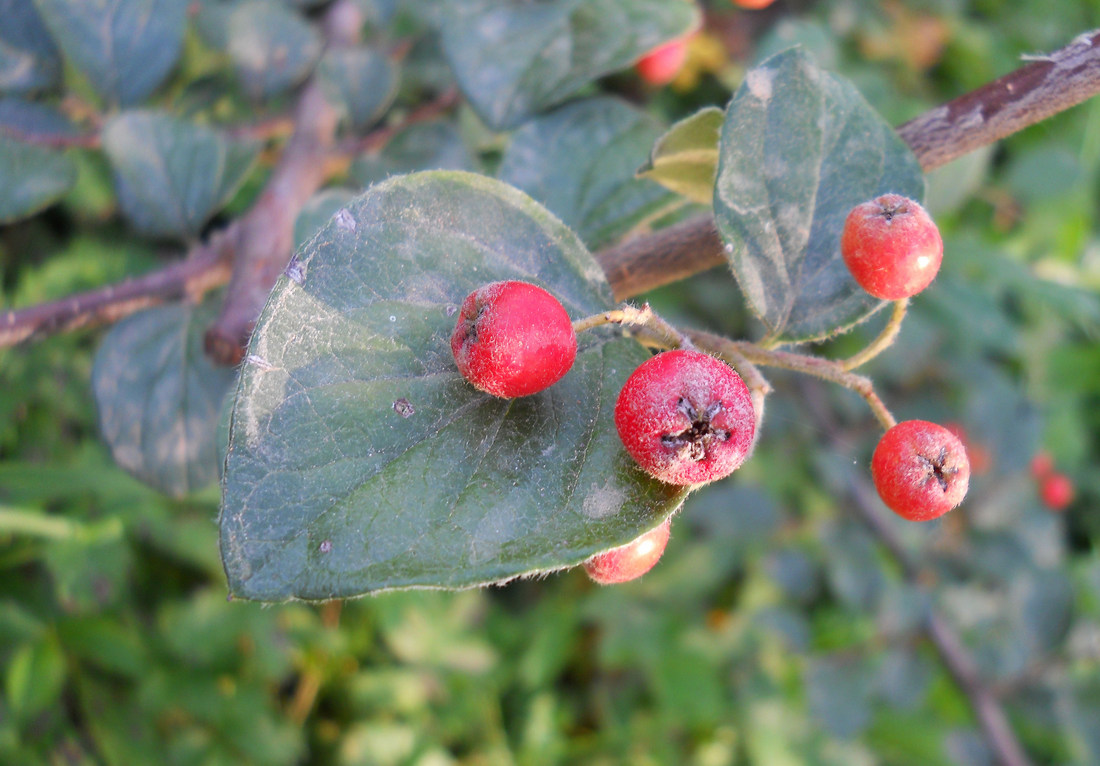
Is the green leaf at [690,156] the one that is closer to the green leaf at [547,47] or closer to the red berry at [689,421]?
the green leaf at [547,47]

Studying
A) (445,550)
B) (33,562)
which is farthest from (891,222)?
(33,562)

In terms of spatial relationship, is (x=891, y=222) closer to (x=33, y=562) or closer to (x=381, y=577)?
(x=381, y=577)

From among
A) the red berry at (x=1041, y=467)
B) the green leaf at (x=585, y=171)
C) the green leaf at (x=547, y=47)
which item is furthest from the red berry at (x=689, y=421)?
the red berry at (x=1041, y=467)

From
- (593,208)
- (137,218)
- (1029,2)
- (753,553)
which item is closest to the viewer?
(593,208)

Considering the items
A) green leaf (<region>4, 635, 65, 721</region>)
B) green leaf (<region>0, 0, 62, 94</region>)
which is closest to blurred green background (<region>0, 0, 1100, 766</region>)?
green leaf (<region>4, 635, 65, 721</region>)

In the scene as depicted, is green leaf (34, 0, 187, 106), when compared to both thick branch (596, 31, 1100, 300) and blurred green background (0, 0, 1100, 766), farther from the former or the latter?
thick branch (596, 31, 1100, 300)

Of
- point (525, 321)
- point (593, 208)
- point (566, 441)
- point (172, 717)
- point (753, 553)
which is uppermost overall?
point (525, 321)

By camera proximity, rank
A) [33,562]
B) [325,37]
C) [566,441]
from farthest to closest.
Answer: [33,562] < [325,37] < [566,441]
